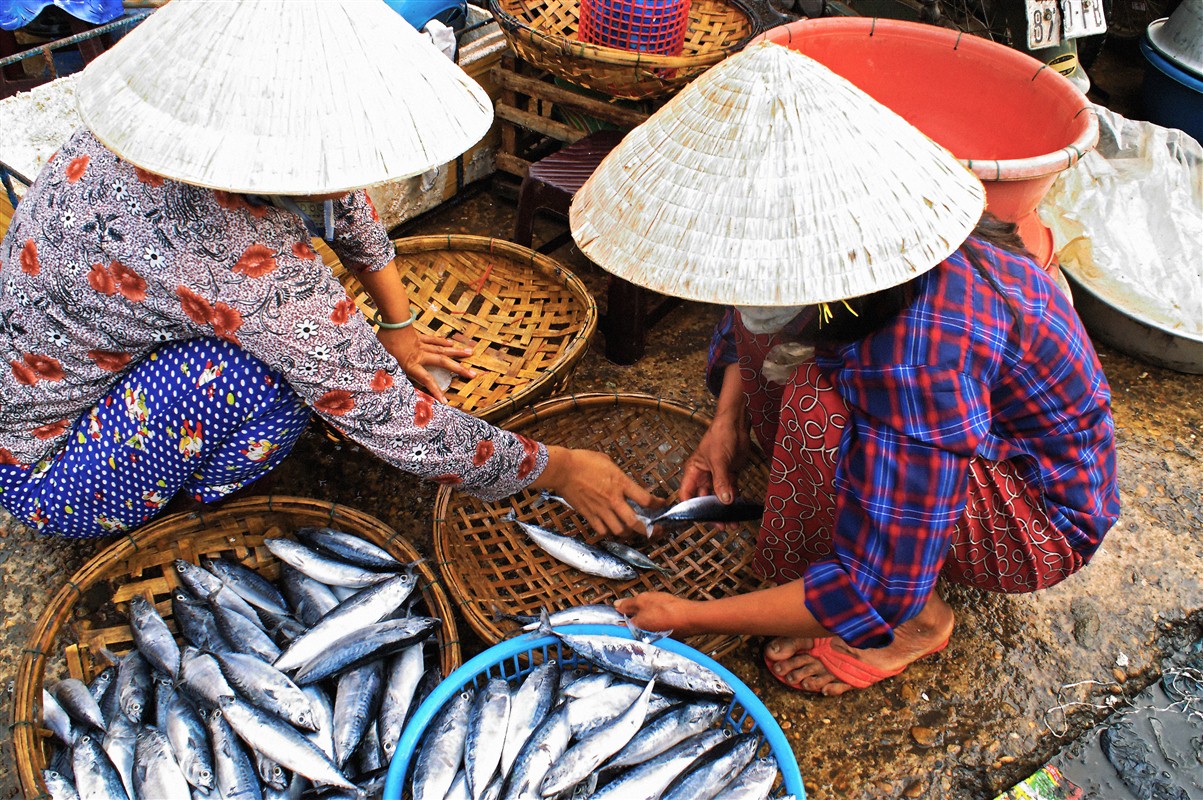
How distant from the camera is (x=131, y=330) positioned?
188 centimetres

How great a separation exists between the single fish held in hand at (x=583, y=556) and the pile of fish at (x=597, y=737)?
0.37 meters

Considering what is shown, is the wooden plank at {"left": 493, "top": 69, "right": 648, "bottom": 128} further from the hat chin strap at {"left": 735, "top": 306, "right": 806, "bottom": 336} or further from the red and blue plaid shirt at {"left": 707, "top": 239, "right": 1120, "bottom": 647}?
the red and blue plaid shirt at {"left": 707, "top": 239, "right": 1120, "bottom": 647}

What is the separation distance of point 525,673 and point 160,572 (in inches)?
44.5

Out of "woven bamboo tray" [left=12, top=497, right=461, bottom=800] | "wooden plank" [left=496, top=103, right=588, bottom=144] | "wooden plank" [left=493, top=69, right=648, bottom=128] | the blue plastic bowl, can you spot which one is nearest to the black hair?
"woven bamboo tray" [left=12, top=497, right=461, bottom=800]

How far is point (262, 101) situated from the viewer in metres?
1.50

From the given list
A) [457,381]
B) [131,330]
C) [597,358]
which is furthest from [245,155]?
[597,358]

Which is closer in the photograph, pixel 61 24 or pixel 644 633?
pixel 644 633

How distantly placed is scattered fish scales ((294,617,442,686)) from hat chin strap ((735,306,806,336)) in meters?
1.12

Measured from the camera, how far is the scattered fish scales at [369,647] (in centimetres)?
215

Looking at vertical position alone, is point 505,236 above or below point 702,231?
below

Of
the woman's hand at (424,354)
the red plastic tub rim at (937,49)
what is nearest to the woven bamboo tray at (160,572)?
the woman's hand at (424,354)

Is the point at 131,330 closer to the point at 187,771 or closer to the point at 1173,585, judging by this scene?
the point at 187,771

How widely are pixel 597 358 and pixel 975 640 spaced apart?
66.5 inches

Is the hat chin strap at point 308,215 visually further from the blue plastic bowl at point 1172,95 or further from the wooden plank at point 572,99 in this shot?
the blue plastic bowl at point 1172,95
